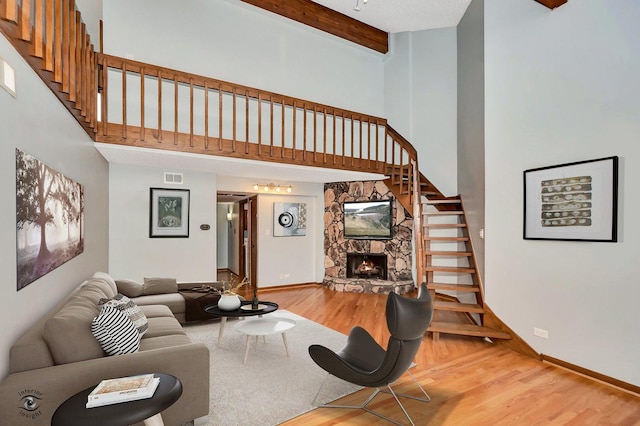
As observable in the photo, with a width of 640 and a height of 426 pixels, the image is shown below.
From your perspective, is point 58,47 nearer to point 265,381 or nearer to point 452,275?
point 265,381

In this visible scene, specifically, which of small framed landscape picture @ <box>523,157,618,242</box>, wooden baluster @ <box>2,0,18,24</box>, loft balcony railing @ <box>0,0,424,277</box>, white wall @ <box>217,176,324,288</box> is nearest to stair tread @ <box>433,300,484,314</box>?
loft balcony railing @ <box>0,0,424,277</box>

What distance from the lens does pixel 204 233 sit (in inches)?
237

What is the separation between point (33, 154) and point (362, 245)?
5.83 meters

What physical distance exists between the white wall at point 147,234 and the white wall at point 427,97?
3.97 meters

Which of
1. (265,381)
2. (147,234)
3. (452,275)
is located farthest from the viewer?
(452,275)

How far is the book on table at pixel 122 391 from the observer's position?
61.4 inches

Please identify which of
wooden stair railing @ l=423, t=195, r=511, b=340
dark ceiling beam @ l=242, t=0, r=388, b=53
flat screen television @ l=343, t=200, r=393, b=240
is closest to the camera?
wooden stair railing @ l=423, t=195, r=511, b=340

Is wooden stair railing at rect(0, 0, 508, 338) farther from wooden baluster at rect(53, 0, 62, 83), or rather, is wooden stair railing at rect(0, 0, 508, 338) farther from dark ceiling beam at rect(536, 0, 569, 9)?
dark ceiling beam at rect(536, 0, 569, 9)

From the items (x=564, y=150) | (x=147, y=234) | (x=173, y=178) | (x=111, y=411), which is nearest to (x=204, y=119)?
(x=173, y=178)

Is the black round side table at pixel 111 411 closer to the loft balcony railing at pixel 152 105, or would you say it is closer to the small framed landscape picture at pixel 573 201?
the loft balcony railing at pixel 152 105

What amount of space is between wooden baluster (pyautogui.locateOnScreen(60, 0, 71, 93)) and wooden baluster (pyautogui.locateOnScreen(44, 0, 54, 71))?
34 cm

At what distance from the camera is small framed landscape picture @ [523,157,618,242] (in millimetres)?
2965

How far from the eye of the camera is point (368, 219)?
7.12 metres

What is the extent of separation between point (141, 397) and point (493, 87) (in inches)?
181
